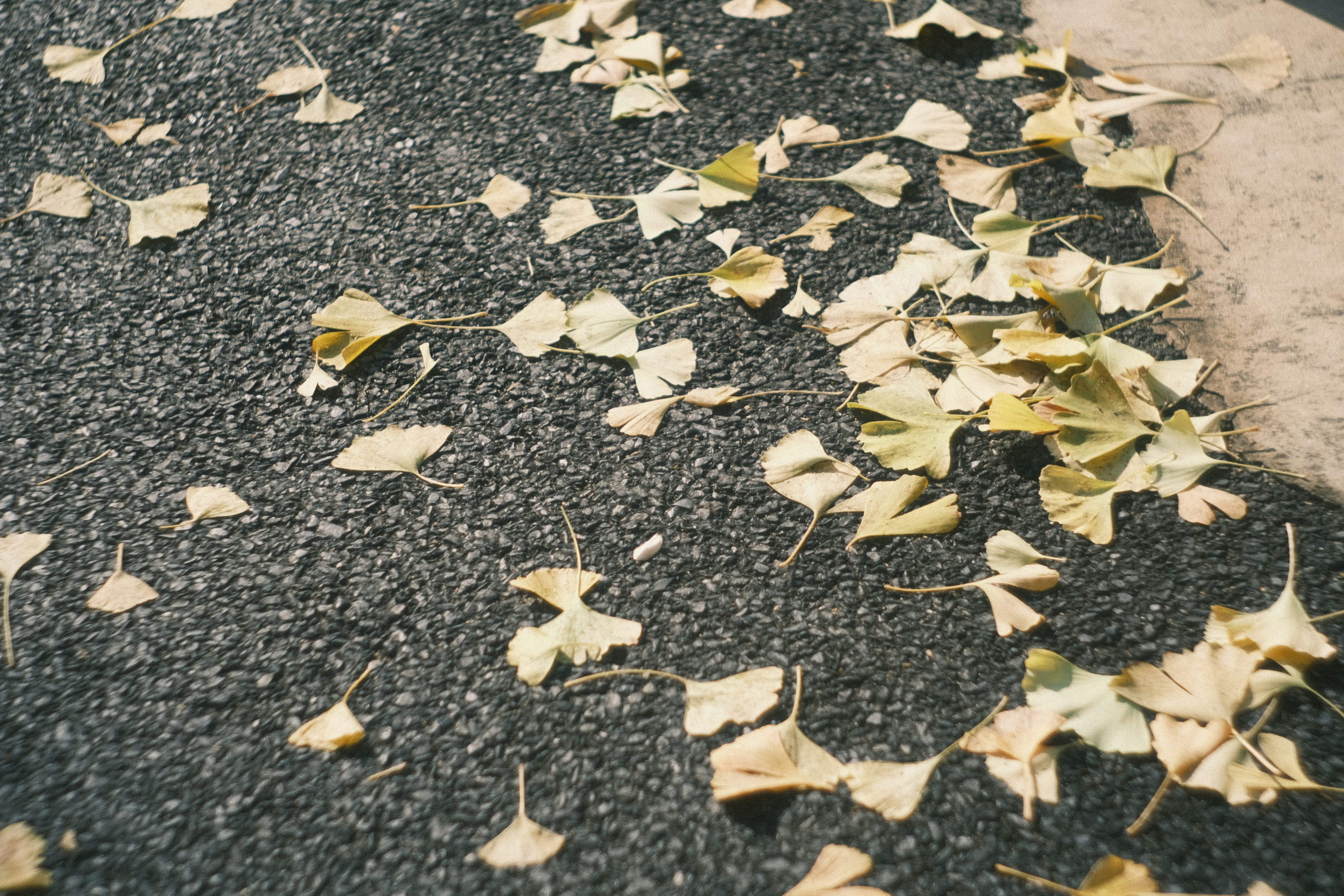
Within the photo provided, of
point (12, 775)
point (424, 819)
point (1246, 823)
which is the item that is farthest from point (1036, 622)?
point (12, 775)

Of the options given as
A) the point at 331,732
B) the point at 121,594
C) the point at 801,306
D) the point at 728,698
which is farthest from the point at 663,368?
the point at 121,594

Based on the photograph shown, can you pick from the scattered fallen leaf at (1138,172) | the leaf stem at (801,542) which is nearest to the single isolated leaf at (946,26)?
the scattered fallen leaf at (1138,172)

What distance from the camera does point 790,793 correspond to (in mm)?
812

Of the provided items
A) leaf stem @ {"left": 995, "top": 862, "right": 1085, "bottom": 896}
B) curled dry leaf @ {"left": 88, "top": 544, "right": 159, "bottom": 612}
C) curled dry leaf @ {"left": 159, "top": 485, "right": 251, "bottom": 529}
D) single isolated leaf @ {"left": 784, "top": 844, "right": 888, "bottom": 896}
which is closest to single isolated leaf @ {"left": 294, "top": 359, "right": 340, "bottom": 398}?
curled dry leaf @ {"left": 159, "top": 485, "right": 251, "bottom": 529}

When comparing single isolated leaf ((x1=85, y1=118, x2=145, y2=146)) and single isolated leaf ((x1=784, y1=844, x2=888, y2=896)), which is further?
single isolated leaf ((x1=85, y1=118, x2=145, y2=146))

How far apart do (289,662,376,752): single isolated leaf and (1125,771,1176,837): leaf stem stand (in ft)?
2.49

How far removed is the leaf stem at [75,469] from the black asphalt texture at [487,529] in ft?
0.04

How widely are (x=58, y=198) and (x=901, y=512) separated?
1.43 m

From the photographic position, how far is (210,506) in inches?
40.5

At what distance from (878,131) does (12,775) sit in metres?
1.43

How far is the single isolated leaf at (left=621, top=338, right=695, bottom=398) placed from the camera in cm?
111

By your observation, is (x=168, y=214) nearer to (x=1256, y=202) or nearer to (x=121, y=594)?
(x=121, y=594)

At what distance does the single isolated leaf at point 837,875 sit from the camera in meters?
0.74

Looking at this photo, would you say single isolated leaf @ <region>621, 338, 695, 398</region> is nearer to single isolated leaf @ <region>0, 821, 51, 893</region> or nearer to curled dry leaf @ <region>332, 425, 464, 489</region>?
curled dry leaf @ <region>332, 425, 464, 489</region>
